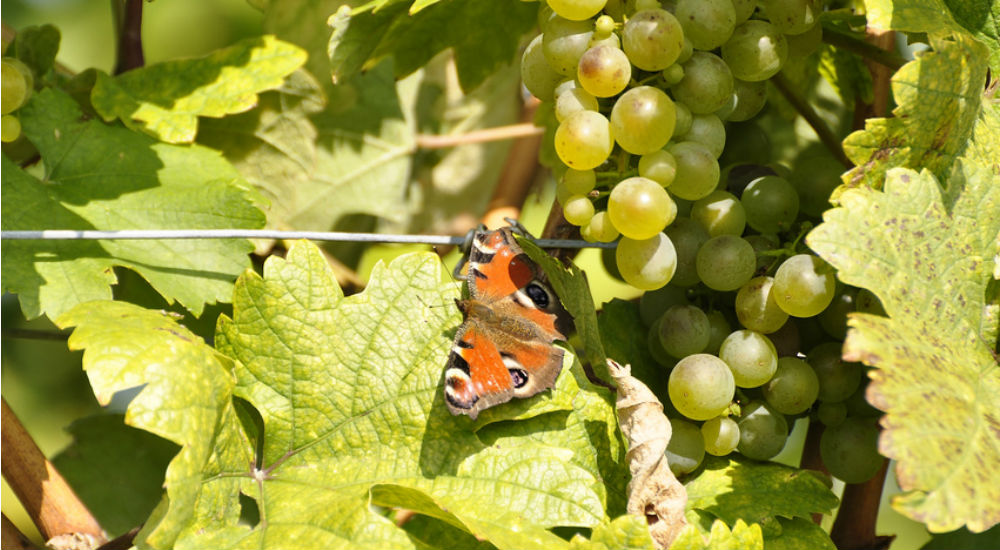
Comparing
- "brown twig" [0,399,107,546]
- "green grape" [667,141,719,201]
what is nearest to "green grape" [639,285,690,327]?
"green grape" [667,141,719,201]

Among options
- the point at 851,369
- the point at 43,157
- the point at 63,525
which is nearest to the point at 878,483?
the point at 851,369

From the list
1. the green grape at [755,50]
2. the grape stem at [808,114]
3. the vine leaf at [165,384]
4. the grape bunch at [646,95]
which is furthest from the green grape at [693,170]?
the vine leaf at [165,384]

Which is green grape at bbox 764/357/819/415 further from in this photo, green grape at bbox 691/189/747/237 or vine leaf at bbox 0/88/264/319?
vine leaf at bbox 0/88/264/319

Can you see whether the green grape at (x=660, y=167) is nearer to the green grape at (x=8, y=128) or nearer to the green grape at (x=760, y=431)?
the green grape at (x=760, y=431)

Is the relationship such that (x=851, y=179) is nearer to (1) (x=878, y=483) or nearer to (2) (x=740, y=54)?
(2) (x=740, y=54)

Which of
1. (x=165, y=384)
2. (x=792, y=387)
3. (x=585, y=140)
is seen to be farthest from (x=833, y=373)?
(x=165, y=384)
